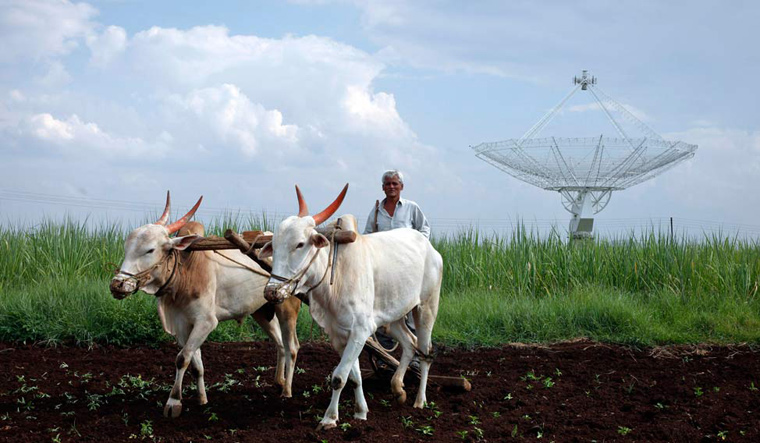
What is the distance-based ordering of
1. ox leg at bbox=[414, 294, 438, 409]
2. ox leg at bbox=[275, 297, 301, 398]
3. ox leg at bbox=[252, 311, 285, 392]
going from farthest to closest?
ox leg at bbox=[252, 311, 285, 392] < ox leg at bbox=[275, 297, 301, 398] < ox leg at bbox=[414, 294, 438, 409]

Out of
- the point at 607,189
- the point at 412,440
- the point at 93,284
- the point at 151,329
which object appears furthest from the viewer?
the point at 607,189

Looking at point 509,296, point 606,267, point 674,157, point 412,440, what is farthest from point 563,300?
point 674,157

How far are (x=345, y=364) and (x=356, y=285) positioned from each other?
1.78ft

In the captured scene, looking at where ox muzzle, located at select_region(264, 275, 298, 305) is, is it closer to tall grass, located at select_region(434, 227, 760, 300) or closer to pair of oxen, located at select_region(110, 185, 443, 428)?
pair of oxen, located at select_region(110, 185, 443, 428)

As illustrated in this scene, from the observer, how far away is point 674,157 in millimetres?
21469

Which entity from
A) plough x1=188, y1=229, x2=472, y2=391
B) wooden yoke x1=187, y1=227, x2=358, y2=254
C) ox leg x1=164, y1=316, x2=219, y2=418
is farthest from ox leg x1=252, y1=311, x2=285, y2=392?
wooden yoke x1=187, y1=227, x2=358, y2=254

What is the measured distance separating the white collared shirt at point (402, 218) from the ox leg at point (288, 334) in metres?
1.02

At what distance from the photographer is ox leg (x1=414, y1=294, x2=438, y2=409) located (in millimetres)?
5910

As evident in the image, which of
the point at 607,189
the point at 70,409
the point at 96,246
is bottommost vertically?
the point at 70,409

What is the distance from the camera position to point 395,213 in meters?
6.56

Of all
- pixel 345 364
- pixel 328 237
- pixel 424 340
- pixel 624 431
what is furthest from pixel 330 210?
pixel 624 431

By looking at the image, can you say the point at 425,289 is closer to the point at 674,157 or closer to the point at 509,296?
the point at 509,296

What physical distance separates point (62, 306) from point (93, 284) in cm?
87

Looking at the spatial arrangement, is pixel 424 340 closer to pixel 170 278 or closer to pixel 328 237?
pixel 328 237
